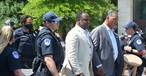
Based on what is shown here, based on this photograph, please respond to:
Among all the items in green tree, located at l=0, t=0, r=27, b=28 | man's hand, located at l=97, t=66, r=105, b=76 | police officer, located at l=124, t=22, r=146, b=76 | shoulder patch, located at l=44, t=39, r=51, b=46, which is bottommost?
man's hand, located at l=97, t=66, r=105, b=76

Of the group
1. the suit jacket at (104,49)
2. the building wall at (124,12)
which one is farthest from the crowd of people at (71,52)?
the building wall at (124,12)

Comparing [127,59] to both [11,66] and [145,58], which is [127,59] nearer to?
[145,58]

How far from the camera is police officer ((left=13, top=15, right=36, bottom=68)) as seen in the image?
9117 millimetres

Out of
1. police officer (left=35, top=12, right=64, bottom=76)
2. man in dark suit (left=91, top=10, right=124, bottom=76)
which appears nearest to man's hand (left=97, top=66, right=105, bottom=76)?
man in dark suit (left=91, top=10, right=124, bottom=76)

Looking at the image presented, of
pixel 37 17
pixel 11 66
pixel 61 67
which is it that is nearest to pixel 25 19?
pixel 61 67

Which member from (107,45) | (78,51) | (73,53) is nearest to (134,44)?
(107,45)

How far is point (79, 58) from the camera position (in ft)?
21.7

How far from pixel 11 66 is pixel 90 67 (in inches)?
73.5

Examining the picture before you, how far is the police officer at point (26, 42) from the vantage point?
29.9 feet

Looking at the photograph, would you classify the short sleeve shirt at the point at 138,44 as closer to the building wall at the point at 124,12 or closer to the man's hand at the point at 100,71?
the man's hand at the point at 100,71

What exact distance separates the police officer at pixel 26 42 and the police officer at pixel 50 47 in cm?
269

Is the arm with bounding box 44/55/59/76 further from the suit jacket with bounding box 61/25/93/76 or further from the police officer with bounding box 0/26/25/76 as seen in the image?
the police officer with bounding box 0/26/25/76

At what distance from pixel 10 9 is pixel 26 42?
1059cm

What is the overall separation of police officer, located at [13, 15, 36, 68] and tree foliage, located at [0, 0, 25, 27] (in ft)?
32.8
